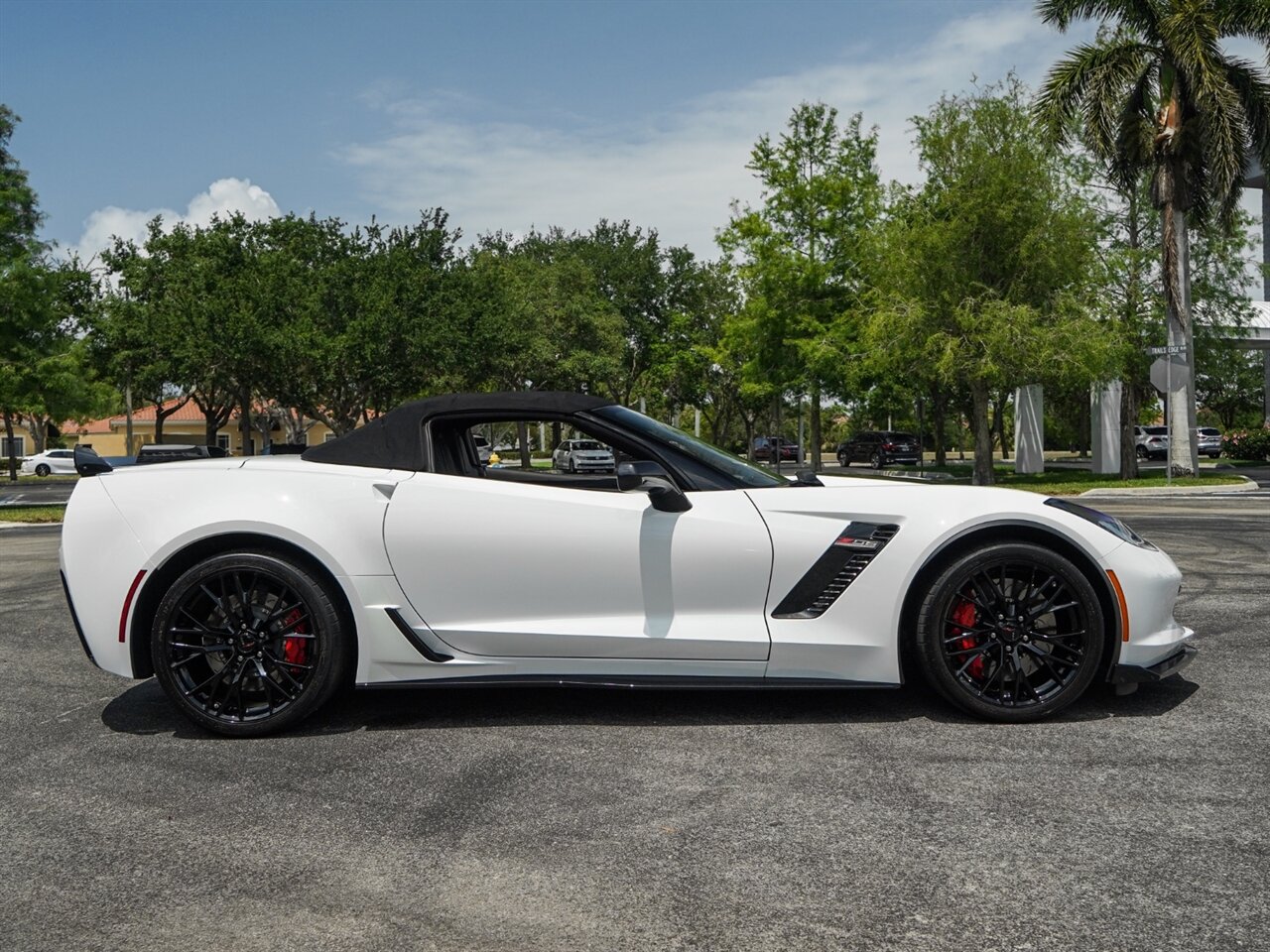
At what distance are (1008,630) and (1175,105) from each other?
2564 cm

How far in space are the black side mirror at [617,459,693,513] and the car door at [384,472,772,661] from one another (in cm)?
5

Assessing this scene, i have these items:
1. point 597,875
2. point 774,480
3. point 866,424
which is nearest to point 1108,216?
point 774,480

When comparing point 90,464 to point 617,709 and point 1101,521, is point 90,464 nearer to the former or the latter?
point 617,709

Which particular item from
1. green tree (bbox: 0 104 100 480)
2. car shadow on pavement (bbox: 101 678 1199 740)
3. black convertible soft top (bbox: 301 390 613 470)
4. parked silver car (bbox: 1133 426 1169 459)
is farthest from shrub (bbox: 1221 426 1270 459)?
black convertible soft top (bbox: 301 390 613 470)

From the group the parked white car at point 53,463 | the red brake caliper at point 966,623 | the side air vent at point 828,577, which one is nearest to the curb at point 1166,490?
the red brake caliper at point 966,623

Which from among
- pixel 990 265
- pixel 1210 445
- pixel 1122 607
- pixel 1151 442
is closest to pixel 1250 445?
pixel 1210 445

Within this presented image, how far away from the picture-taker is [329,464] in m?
4.78

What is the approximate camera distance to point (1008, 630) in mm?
4488

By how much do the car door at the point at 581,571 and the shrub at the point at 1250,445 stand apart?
4466 centimetres

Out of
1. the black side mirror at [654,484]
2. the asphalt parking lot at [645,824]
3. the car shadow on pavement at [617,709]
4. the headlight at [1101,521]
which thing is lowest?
the asphalt parking lot at [645,824]

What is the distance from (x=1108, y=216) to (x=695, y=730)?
30.0 m

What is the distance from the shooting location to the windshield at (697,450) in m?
4.73

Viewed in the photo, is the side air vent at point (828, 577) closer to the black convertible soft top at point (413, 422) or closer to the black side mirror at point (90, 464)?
the black convertible soft top at point (413, 422)

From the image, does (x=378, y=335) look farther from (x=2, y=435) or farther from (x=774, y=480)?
(x=2, y=435)
